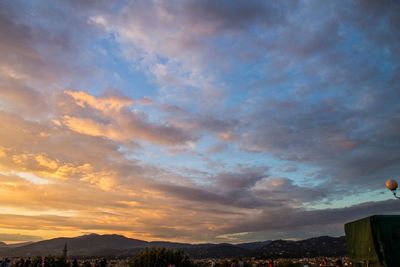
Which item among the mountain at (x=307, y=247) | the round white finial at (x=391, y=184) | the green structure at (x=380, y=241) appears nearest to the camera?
the green structure at (x=380, y=241)

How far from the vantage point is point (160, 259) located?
46.6 m

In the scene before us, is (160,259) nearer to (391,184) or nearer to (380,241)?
(391,184)

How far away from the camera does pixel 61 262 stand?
45.2 m

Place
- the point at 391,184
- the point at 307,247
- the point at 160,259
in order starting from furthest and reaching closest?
the point at 307,247, the point at 160,259, the point at 391,184

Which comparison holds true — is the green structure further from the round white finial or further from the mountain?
the mountain

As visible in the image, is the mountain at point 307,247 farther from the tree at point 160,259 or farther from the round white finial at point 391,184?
the round white finial at point 391,184

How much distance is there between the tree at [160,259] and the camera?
4569 cm

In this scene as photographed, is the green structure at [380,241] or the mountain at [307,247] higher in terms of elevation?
the mountain at [307,247]

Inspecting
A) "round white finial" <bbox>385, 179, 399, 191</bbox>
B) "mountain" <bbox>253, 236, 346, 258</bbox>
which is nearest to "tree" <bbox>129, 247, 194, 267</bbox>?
"round white finial" <bbox>385, 179, 399, 191</bbox>

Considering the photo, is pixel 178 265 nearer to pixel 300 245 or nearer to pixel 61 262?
pixel 61 262

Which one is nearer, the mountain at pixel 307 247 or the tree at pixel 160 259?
Answer: the tree at pixel 160 259

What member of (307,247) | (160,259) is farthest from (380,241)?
(307,247)

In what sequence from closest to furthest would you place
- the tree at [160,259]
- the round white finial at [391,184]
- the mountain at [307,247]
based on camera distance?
the round white finial at [391,184]
the tree at [160,259]
the mountain at [307,247]

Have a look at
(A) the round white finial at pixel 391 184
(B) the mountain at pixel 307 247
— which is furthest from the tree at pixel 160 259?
(B) the mountain at pixel 307 247
